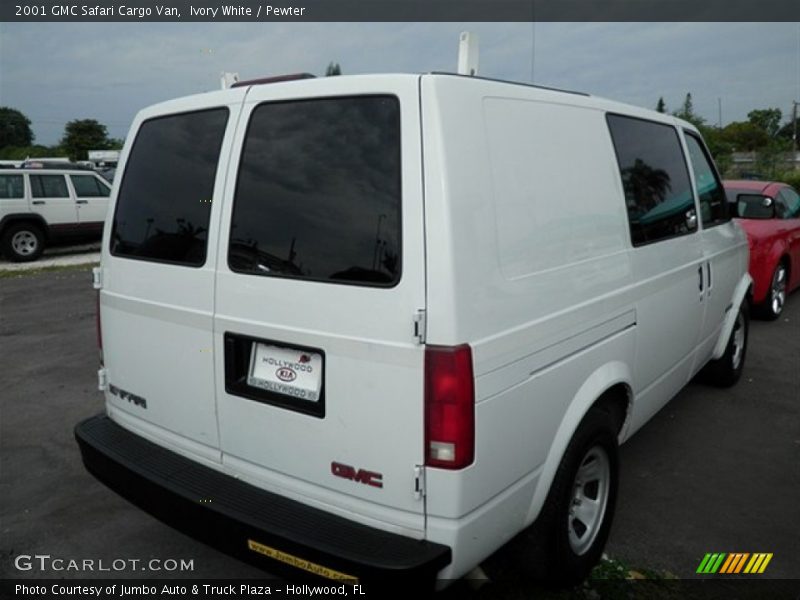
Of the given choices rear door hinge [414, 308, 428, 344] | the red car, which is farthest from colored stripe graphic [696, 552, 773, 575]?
the red car

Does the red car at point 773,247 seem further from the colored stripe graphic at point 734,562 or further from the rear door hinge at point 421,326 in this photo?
the rear door hinge at point 421,326

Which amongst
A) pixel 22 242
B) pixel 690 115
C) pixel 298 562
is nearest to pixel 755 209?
pixel 298 562

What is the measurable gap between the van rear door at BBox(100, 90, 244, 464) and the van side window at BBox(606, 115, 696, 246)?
1.89 metres

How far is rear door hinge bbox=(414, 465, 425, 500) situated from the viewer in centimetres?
206

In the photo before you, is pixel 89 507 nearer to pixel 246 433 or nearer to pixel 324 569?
pixel 246 433

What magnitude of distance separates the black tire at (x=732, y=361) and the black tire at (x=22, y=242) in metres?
12.9

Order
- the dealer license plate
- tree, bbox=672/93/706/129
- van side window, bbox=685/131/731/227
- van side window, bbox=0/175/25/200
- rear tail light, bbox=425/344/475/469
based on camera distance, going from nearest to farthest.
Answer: rear tail light, bbox=425/344/475/469
the dealer license plate
van side window, bbox=685/131/731/227
van side window, bbox=0/175/25/200
tree, bbox=672/93/706/129

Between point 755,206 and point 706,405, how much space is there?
161 cm

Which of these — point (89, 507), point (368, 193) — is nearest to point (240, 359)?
point (368, 193)

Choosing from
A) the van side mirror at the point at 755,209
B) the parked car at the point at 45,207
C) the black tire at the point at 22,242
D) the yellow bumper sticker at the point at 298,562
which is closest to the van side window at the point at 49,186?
the parked car at the point at 45,207

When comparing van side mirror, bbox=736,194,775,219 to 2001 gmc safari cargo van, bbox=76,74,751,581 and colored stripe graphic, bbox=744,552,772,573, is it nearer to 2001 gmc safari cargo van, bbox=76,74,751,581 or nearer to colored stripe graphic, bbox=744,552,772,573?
2001 gmc safari cargo van, bbox=76,74,751,581

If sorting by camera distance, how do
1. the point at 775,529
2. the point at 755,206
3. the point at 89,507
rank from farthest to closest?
the point at 755,206, the point at 89,507, the point at 775,529

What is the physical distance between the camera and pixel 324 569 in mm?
2076

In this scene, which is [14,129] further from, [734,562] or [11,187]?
[734,562]
